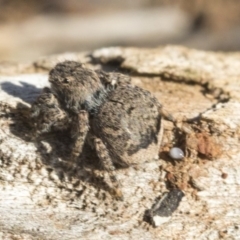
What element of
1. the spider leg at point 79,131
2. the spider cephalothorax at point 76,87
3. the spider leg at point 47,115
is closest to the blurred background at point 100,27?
the spider cephalothorax at point 76,87

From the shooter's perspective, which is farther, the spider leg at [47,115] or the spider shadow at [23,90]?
the spider shadow at [23,90]

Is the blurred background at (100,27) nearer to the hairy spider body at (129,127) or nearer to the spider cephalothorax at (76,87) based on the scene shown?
the spider cephalothorax at (76,87)

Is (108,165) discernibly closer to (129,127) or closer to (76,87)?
(129,127)

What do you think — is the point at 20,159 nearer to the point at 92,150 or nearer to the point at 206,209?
the point at 92,150

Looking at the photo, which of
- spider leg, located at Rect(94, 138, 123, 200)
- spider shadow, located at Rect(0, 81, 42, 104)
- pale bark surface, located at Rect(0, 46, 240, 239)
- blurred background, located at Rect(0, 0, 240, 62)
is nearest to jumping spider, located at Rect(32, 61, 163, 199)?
spider leg, located at Rect(94, 138, 123, 200)

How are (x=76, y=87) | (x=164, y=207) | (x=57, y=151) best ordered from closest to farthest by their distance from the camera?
(x=164, y=207) → (x=57, y=151) → (x=76, y=87)

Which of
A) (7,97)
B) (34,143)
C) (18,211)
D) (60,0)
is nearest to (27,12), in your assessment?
(60,0)

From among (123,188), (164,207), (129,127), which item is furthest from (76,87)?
(164,207)

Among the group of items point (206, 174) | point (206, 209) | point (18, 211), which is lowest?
point (18, 211)
